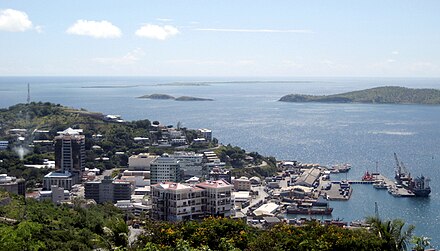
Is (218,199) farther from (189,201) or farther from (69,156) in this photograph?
(69,156)

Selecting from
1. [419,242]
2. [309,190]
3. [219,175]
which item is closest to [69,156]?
[219,175]

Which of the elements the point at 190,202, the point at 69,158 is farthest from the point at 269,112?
the point at 190,202

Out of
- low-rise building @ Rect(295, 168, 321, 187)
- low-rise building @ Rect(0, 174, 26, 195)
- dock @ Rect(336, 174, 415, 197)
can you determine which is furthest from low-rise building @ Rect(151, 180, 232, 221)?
dock @ Rect(336, 174, 415, 197)

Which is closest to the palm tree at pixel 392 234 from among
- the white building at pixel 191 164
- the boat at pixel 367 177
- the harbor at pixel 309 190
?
the harbor at pixel 309 190

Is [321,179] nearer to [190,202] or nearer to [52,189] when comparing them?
[52,189]

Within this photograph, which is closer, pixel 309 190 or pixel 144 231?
pixel 144 231

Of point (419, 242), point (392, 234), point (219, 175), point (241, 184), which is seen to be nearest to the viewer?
point (419, 242)

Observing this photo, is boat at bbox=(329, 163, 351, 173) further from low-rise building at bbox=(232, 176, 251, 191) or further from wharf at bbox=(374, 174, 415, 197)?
low-rise building at bbox=(232, 176, 251, 191)

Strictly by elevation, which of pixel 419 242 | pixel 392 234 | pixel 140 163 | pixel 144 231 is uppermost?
pixel 419 242
